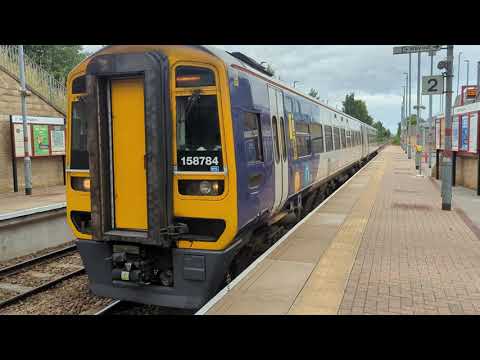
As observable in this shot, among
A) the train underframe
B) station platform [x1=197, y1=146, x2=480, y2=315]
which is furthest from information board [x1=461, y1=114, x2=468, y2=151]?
the train underframe

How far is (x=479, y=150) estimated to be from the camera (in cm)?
1293

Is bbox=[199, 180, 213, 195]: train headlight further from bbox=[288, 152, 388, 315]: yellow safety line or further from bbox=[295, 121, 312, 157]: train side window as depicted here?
bbox=[295, 121, 312, 157]: train side window

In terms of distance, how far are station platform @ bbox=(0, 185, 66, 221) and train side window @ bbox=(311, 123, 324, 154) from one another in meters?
6.49

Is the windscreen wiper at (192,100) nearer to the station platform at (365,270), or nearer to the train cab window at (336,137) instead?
the station platform at (365,270)

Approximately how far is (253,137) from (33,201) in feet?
31.5

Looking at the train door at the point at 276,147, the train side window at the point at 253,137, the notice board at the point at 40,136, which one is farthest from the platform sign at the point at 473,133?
the notice board at the point at 40,136

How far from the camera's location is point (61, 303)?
616cm

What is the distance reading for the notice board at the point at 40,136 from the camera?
1451cm

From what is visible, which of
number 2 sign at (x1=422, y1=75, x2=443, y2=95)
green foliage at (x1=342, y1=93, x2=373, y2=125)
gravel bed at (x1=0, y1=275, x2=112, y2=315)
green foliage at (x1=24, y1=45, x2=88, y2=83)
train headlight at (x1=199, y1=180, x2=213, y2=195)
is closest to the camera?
train headlight at (x1=199, y1=180, x2=213, y2=195)

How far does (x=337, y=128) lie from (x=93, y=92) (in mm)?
11080

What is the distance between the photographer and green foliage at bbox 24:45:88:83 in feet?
105

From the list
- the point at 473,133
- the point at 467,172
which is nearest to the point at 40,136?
the point at 473,133

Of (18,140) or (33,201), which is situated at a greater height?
(18,140)

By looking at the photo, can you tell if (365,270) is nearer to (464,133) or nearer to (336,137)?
(336,137)
